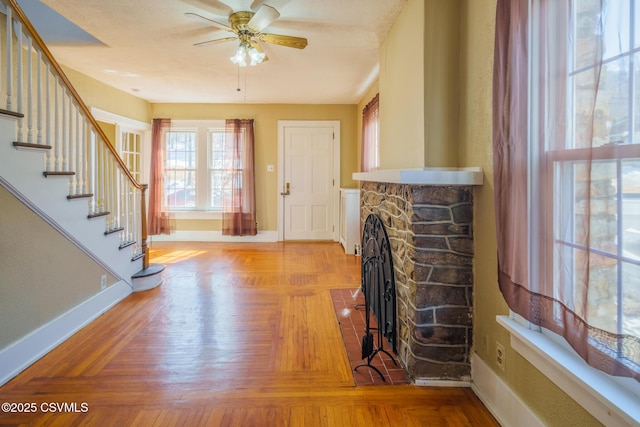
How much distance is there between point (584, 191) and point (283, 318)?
2.41 m

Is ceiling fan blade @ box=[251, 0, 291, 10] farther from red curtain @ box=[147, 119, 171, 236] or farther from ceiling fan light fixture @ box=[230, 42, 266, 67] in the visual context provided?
red curtain @ box=[147, 119, 171, 236]

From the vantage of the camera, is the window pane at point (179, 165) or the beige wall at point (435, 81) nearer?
the beige wall at point (435, 81)

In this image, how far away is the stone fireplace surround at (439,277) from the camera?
1.99m

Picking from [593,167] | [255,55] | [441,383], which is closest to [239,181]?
[255,55]

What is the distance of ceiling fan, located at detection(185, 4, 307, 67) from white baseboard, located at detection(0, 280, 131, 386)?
2.42 m

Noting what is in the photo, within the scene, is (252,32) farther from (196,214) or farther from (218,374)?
(196,214)

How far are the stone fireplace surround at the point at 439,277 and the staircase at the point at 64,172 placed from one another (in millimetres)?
2364

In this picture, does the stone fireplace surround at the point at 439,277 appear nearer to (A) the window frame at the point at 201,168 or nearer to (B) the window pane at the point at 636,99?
(B) the window pane at the point at 636,99

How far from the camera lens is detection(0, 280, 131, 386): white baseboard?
2.16m

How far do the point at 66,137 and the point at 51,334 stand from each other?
1.57 m

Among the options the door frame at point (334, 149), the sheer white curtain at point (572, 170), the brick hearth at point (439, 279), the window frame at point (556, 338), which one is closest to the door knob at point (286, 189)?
the door frame at point (334, 149)

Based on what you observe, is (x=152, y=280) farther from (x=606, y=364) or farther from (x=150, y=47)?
(x=606, y=364)

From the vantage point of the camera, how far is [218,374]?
2.17m

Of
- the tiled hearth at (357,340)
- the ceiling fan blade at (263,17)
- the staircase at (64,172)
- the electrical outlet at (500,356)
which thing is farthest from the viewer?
the ceiling fan blade at (263,17)
